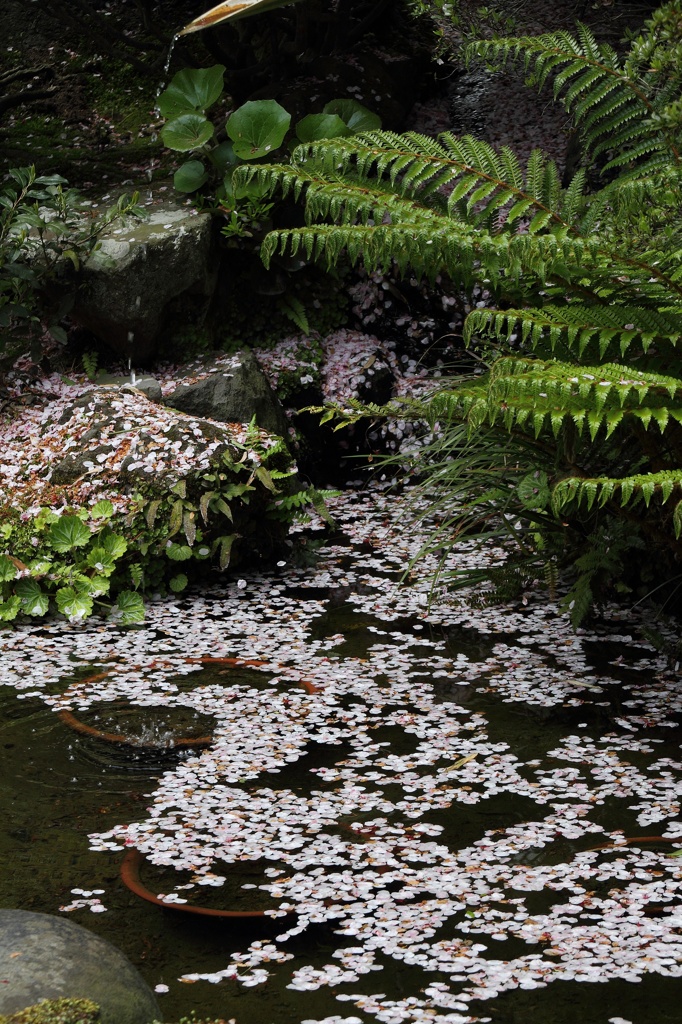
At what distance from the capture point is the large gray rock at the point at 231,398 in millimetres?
5262

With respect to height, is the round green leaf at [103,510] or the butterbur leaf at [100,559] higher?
the round green leaf at [103,510]

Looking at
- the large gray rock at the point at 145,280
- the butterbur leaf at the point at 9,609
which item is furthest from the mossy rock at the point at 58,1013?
the large gray rock at the point at 145,280

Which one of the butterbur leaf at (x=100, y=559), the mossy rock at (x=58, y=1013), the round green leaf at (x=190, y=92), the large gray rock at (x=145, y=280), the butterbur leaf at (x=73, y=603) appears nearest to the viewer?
the mossy rock at (x=58, y=1013)

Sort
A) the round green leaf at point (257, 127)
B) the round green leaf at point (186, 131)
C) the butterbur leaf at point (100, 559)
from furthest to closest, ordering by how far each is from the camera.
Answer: the round green leaf at point (186, 131) < the round green leaf at point (257, 127) < the butterbur leaf at point (100, 559)

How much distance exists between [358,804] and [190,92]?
4478 millimetres

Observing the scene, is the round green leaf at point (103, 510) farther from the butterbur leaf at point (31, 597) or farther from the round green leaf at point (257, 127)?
the round green leaf at point (257, 127)

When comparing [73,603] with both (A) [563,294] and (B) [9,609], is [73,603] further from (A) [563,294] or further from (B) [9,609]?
(A) [563,294]

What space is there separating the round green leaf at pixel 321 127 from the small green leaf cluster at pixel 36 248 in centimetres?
97

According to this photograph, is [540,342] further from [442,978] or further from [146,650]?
[442,978]

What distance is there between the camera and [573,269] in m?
3.07

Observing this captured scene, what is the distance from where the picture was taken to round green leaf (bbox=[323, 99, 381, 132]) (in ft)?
19.8

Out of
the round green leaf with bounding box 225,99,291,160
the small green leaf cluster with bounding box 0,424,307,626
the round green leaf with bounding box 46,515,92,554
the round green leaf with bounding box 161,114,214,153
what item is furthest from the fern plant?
the round green leaf with bounding box 161,114,214,153

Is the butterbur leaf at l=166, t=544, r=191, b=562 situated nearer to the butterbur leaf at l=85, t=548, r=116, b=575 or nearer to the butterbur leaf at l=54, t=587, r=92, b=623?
the butterbur leaf at l=85, t=548, r=116, b=575

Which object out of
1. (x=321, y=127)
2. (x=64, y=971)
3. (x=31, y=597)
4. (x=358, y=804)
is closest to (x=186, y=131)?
(x=321, y=127)
